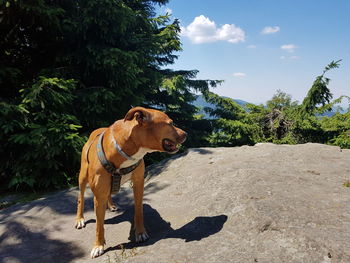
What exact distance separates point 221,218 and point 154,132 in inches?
65.8

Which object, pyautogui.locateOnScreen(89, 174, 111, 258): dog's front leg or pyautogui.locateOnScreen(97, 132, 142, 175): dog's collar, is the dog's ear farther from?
pyautogui.locateOnScreen(89, 174, 111, 258): dog's front leg

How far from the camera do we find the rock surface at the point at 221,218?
9.26 feet

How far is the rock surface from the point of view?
2.82 metres

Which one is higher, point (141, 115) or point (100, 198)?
point (141, 115)

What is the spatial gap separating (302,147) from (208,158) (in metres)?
2.79

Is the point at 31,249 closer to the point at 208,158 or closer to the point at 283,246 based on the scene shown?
the point at 283,246

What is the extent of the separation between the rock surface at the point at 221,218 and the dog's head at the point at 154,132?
4.24ft

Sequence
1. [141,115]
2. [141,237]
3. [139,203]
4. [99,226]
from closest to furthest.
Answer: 1. [141,115]
2. [99,226]
3. [141,237]
4. [139,203]

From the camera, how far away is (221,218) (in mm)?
3637

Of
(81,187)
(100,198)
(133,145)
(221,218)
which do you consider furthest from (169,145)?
(81,187)

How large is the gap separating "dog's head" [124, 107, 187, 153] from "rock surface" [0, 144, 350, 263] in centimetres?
129

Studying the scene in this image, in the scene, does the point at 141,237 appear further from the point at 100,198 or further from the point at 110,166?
the point at 110,166

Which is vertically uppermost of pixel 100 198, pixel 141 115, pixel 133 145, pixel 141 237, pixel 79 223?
pixel 141 115

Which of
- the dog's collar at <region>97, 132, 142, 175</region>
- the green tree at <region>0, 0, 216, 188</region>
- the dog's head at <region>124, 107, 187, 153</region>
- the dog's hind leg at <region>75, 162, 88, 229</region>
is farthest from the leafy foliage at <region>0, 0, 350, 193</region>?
the dog's head at <region>124, 107, 187, 153</region>
